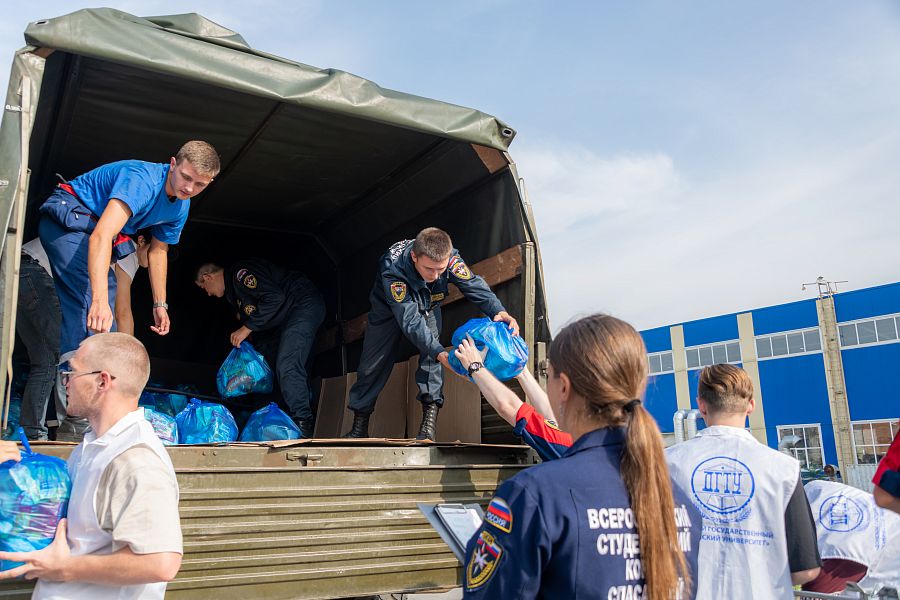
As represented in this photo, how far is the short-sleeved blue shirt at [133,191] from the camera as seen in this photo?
11.3 ft

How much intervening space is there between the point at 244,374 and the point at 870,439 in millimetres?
25695

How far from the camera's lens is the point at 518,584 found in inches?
48.3

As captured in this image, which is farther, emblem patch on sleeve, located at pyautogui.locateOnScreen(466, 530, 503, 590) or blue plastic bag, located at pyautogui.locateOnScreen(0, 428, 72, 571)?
blue plastic bag, located at pyautogui.locateOnScreen(0, 428, 72, 571)

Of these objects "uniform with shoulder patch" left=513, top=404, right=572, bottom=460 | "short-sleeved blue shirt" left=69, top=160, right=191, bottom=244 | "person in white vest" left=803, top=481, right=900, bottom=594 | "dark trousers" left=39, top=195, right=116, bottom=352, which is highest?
"short-sleeved blue shirt" left=69, top=160, right=191, bottom=244

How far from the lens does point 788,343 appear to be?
→ 26984 millimetres

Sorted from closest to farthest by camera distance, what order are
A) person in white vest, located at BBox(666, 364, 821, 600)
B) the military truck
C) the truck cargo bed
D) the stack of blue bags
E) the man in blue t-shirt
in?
person in white vest, located at BBox(666, 364, 821, 600), the truck cargo bed, the military truck, the man in blue t-shirt, the stack of blue bags

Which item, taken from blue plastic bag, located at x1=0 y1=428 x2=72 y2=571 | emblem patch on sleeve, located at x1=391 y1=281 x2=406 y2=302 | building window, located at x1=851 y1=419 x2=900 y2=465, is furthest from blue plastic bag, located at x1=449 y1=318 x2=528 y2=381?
building window, located at x1=851 y1=419 x2=900 y2=465

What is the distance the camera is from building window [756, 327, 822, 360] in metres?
26.0

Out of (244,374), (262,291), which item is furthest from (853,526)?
(262,291)

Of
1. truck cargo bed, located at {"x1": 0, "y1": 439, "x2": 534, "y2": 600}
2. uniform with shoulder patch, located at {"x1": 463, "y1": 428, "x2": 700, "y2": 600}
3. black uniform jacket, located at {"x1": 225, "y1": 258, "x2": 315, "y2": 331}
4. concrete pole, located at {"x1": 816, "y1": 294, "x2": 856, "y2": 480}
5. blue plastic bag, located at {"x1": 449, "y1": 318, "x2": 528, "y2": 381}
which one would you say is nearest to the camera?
uniform with shoulder patch, located at {"x1": 463, "y1": 428, "x2": 700, "y2": 600}

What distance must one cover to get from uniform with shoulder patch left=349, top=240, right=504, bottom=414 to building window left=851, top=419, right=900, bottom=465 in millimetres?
24656

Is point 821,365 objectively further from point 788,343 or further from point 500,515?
point 500,515

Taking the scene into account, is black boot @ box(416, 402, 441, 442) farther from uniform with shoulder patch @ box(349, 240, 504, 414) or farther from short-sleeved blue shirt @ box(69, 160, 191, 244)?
short-sleeved blue shirt @ box(69, 160, 191, 244)

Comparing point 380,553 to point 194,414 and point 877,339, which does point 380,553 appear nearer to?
point 194,414
